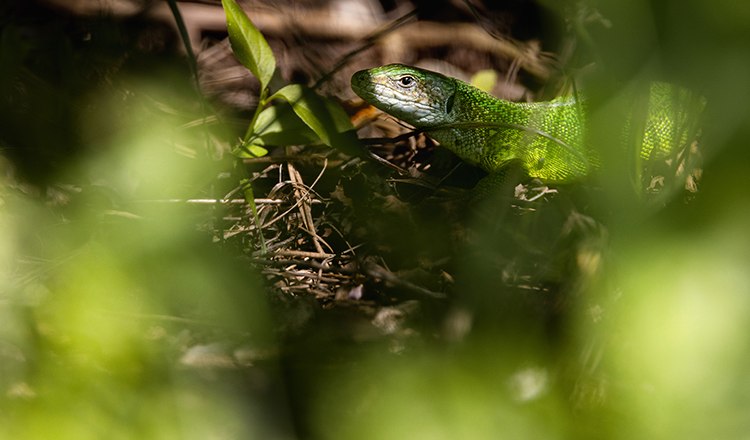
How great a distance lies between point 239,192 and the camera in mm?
2551

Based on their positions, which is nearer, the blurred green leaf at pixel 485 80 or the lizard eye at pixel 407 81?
the lizard eye at pixel 407 81

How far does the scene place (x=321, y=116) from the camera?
2.39 metres

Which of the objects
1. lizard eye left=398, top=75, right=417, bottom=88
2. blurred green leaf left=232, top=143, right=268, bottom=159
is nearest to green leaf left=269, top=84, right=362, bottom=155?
blurred green leaf left=232, top=143, right=268, bottom=159

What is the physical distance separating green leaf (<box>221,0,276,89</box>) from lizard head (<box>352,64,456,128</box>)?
0.51 metres

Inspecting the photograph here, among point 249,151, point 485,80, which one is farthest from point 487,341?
point 485,80

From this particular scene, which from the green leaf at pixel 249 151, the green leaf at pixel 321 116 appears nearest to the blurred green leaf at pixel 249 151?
the green leaf at pixel 249 151

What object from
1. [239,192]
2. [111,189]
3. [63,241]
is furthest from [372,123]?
[63,241]

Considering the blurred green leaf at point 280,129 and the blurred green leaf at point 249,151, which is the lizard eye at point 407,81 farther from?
the blurred green leaf at point 249,151

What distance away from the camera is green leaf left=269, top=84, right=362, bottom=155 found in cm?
235

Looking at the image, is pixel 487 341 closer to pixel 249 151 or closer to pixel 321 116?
pixel 321 116

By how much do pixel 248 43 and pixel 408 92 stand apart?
82cm

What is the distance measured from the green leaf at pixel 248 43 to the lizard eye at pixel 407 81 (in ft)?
2.22

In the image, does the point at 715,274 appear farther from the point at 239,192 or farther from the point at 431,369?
the point at 239,192

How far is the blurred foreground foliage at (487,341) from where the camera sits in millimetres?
561
